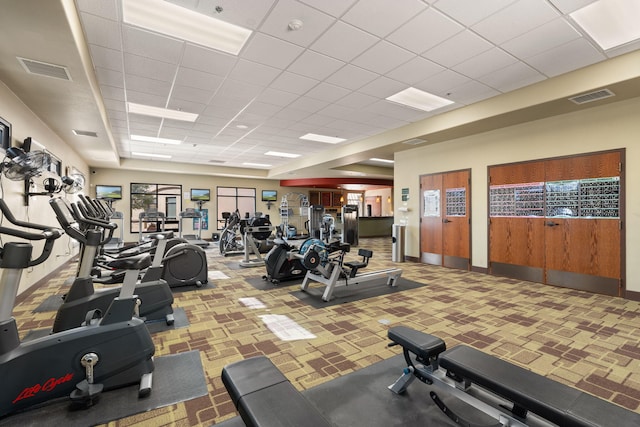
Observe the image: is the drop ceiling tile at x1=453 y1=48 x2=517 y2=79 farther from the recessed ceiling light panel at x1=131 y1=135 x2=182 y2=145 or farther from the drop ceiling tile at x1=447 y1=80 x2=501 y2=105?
the recessed ceiling light panel at x1=131 y1=135 x2=182 y2=145

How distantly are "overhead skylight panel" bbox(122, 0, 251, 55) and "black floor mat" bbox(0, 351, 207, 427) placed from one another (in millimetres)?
3495

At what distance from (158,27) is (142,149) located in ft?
24.2

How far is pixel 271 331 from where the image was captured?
3303 mm

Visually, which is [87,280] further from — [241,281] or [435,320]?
[435,320]

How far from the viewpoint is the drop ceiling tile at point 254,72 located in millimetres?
4137

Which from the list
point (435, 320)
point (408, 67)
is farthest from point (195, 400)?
point (408, 67)

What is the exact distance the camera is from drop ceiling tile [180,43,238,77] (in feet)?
12.3

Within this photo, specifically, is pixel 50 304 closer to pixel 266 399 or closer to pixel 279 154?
pixel 266 399

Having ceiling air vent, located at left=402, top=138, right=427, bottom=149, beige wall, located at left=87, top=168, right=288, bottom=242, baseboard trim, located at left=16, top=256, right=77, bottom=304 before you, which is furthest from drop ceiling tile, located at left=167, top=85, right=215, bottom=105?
beige wall, located at left=87, top=168, right=288, bottom=242

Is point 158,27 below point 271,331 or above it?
above

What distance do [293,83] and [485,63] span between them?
282cm

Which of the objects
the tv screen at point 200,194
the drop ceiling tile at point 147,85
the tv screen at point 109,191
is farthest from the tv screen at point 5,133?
the tv screen at point 200,194

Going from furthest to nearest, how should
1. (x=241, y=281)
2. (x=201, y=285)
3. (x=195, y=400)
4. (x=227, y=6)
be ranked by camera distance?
(x=241, y=281) → (x=201, y=285) → (x=227, y=6) → (x=195, y=400)

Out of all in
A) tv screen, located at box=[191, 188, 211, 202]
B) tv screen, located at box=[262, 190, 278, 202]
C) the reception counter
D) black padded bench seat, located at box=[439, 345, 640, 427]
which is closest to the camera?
black padded bench seat, located at box=[439, 345, 640, 427]
